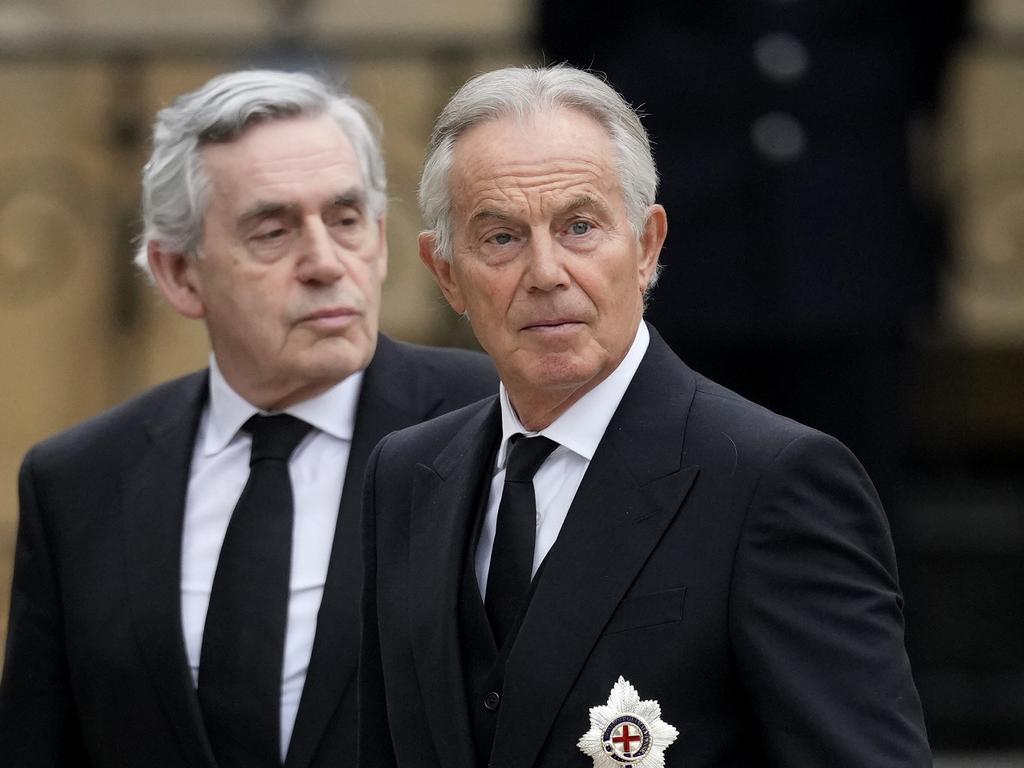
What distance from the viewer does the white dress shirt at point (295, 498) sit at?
333 centimetres

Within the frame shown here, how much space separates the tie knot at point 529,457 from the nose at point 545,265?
0.21m

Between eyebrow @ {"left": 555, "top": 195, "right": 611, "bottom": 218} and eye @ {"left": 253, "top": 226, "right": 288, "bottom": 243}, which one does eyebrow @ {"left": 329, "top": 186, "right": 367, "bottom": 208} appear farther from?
eyebrow @ {"left": 555, "top": 195, "right": 611, "bottom": 218}

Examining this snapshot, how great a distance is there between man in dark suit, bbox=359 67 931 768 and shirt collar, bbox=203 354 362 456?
20.7 inches

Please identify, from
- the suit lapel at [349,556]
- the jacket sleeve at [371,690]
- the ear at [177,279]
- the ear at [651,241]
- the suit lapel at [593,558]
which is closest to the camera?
the suit lapel at [593,558]

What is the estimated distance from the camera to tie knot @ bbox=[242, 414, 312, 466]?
3482 millimetres

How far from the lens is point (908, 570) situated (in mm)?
4633

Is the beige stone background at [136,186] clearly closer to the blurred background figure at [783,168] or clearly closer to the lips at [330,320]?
the blurred background figure at [783,168]

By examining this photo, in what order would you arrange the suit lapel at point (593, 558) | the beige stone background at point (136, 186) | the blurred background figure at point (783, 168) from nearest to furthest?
the suit lapel at point (593, 558)
the blurred background figure at point (783, 168)
the beige stone background at point (136, 186)

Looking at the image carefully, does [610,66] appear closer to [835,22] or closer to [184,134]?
[835,22]

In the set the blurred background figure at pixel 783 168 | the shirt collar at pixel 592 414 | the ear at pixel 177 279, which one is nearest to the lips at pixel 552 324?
the shirt collar at pixel 592 414

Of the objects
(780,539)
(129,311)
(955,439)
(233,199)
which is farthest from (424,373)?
(955,439)

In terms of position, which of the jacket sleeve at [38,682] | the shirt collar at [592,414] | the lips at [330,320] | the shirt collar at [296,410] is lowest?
the jacket sleeve at [38,682]

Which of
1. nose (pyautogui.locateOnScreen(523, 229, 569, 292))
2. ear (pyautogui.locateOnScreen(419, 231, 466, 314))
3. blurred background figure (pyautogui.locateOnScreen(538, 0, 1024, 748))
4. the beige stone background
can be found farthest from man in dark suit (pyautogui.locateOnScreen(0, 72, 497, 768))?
the beige stone background

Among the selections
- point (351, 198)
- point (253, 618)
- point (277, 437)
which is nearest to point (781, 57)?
point (351, 198)
